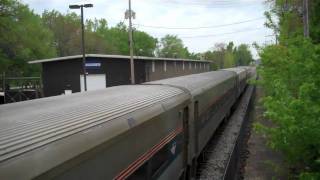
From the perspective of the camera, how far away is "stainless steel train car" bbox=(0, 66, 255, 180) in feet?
10.0

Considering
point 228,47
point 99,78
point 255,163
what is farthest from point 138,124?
point 228,47

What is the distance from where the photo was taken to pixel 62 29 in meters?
99.8

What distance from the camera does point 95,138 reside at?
3949 millimetres

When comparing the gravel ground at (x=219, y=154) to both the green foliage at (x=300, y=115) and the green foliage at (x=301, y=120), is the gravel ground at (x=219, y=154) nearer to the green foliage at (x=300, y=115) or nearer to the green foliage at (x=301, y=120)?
the green foliage at (x=300, y=115)

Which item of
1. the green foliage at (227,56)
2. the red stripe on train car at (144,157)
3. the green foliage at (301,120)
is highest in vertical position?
the green foliage at (227,56)

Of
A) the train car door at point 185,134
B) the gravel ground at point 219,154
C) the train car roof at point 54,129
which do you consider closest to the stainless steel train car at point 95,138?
the train car roof at point 54,129

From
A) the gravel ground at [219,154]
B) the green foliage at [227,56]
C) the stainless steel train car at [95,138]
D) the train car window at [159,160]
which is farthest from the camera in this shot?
the green foliage at [227,56]

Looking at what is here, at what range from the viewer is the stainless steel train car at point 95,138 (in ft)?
10.0

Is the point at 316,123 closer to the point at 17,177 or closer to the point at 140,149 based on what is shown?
the point at 140,149

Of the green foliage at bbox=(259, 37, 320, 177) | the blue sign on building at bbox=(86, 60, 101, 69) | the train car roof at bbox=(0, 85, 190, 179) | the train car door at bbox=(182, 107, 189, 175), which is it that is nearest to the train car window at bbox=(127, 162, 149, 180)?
the train car roof at bbox=(0, 85, 190, 179)

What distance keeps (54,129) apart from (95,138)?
1.40ft

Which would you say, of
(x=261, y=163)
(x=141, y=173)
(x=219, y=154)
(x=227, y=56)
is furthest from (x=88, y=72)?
(x=227, y=56)

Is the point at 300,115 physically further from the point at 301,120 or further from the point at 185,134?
the point at 185,134

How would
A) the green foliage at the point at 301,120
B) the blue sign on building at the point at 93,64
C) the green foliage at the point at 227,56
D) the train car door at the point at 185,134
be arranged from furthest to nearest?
1. the green foliage at the point at 227,56
2. the blue sign on building at the point at 93,64
3. the train car door at the point at 185,134
4. the green foliage at the point at 301,120
